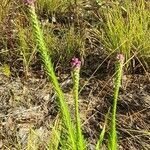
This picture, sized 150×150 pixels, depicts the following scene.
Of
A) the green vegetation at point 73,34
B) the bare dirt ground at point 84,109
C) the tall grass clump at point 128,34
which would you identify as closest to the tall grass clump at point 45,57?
the bare dirt ground at point 84,109

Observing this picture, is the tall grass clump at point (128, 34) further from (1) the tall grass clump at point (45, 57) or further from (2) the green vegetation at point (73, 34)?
(1) the tall grass clump at point (45, 57)

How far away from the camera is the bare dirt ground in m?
2.02

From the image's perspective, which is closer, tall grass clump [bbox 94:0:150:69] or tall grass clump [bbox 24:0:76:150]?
tall grass clump [bbox 24:0:76:150]

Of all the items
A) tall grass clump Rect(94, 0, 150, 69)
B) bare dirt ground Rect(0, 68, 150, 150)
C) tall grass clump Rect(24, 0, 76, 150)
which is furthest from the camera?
tall grass clump Rect(94, 0, 150, 69)

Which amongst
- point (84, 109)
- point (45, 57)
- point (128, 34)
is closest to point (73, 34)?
point (128, 34)

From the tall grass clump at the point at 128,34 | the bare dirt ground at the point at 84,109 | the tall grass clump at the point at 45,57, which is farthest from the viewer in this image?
the tall grass clump at the point at 128,34

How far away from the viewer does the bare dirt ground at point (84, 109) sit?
202 cm

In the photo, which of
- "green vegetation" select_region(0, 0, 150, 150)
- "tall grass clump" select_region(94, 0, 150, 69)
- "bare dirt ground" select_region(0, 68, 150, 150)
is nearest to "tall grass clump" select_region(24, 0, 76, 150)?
"bare dirt ground" select_region(0, 68, 150, 150)

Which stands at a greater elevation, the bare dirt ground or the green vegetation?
the green vegetation

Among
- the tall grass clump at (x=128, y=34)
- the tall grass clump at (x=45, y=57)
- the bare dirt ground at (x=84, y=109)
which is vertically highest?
the tall grass clump at (x=45, y=57)

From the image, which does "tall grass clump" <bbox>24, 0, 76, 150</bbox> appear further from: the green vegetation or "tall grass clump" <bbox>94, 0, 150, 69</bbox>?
"tall grass clump" <bbox>94, 0, 150, 69</bbox>

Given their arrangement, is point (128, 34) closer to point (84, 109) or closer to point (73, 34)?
point (73, 34)

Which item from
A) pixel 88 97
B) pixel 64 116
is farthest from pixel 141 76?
pixel 64 116

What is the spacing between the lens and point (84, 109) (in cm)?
218
